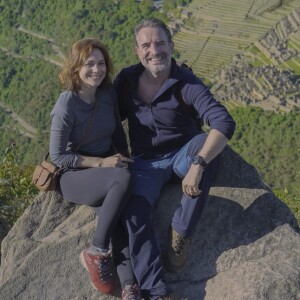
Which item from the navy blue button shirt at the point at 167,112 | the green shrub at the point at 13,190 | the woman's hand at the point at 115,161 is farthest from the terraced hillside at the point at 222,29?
the woman's hand at the point at 115,161

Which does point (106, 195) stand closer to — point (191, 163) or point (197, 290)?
point (191, 163)

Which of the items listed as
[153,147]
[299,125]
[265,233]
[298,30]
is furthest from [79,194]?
[298,30]

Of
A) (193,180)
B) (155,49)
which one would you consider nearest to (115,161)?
(193,180)

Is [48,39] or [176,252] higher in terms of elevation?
[176,252]

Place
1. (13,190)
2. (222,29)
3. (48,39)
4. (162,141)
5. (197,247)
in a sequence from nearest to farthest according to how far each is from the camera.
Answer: (197,247) < (162,141) < (13,190) < (222,29) < (48,39)

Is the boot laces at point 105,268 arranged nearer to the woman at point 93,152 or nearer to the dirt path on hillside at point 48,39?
the woman at point 93,152

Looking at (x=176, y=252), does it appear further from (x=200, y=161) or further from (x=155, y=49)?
(x=155, y=49)

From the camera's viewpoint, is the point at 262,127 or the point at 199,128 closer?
the point at 199,128
